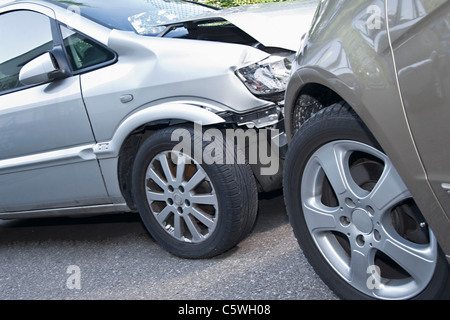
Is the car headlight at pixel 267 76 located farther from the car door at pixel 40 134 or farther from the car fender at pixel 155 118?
the car door at pixel 40 134

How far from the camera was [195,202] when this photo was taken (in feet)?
10.4

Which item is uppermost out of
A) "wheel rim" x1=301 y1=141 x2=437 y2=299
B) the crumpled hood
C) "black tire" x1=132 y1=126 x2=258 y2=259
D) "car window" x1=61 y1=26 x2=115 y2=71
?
the crumpled hood

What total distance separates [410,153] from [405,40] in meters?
0.36

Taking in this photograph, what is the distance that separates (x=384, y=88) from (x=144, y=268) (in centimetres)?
202

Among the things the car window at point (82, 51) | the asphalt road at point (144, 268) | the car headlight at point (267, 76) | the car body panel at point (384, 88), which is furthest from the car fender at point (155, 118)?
the car body panel at point (384, 88)

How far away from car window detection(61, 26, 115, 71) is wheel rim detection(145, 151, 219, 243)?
715 mm

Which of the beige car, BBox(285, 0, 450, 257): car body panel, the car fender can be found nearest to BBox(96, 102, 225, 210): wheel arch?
the car fender

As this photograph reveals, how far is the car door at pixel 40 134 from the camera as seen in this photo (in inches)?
136

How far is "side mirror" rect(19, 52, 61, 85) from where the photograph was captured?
11.2 ft

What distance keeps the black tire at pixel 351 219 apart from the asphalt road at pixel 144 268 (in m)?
0.31

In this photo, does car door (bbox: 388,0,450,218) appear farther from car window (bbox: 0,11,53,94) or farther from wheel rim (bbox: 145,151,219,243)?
car window (bbox: 0,11,53,94)
